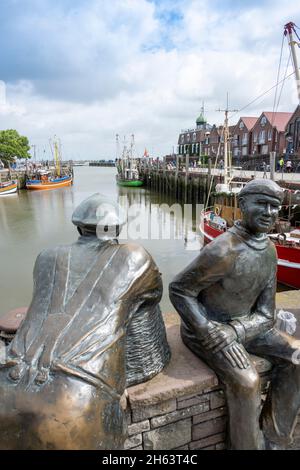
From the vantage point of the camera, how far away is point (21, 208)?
2764 centimetres

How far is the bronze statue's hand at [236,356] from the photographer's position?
6.92 feet

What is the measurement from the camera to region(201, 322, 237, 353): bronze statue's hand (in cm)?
216

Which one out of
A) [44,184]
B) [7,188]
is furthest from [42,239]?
[44,184]

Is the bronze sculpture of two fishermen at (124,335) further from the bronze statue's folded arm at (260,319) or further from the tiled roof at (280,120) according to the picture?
the tiled roof at (280,120)

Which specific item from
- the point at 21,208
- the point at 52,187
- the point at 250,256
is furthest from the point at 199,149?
the point at 250,256

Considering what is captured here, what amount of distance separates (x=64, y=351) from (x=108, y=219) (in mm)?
817

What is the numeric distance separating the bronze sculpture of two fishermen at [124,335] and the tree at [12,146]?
51.4 m

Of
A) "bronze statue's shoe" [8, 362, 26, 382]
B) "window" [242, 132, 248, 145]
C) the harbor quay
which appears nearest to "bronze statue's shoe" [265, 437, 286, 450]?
"bronze statue's shoe" [8, 362, 26, 382]

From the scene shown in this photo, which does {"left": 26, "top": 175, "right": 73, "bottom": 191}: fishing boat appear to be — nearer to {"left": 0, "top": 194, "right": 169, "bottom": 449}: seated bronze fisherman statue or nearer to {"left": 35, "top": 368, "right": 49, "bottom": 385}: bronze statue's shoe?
{"left": 0, "top": 194, "right": 169, "bottom": 449}: seated bronze fisherman statue

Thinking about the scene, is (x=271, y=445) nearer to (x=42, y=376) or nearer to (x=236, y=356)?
(x=236, y=356)

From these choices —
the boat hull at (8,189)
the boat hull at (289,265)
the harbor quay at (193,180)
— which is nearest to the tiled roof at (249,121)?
the harbor quay at (193,180)

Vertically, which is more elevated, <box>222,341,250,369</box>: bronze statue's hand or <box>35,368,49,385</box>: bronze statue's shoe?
<box>35,368,49,385</box>: bronze statue's shoe

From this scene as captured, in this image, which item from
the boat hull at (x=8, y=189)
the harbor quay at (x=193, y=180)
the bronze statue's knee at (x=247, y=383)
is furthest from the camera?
the boat hull at (x=8, y=189)
